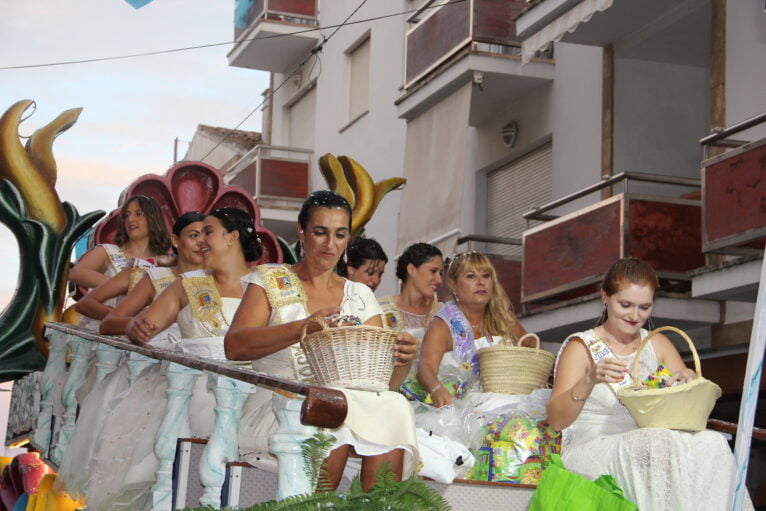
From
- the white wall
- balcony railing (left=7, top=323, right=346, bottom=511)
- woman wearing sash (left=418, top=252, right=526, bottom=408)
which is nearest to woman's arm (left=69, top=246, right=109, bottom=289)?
balcony railing (left=7, top=323, right=346, bottom=511)

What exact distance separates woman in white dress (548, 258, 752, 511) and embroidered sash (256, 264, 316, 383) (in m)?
1.06

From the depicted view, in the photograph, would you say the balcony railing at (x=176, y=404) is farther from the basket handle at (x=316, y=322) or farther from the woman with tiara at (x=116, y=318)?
the basket handle at (x=316, y=322)

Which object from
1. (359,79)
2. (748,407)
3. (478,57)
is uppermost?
(359,79)

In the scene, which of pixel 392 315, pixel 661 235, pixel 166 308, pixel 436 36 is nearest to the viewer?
pixel 166 308

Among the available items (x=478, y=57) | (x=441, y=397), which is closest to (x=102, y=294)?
(x=441, y=397)

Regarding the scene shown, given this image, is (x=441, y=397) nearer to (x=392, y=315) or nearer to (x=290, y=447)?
(x=392, y=315)

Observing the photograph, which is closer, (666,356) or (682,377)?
(682,377)

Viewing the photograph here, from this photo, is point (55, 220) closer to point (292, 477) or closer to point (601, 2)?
point (601, 2)

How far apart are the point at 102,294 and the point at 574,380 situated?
347cm

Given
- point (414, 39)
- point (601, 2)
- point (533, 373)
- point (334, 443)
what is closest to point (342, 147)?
point (414, 39)

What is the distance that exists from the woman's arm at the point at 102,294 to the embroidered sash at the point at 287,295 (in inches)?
102

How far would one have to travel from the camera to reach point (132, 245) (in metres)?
8.79

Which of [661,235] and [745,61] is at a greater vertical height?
[745,61]

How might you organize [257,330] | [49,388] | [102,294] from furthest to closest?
[49,388] < [102,294] < [257,330]
